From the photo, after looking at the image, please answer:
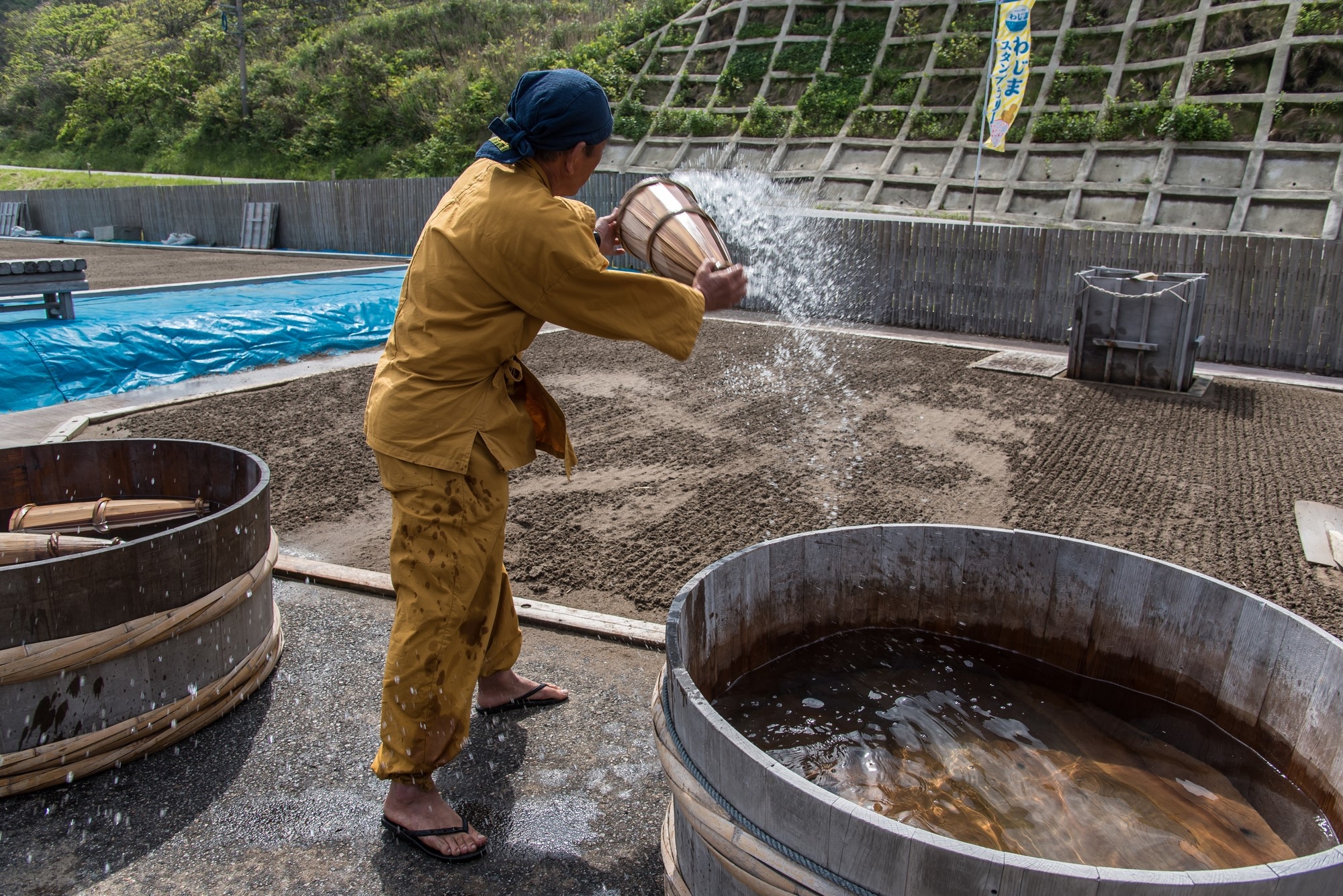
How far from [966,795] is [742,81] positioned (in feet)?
79.8

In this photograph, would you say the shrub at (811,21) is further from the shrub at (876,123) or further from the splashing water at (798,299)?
the splashing water at (798,299)

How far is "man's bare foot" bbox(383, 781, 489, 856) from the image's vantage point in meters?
2.18

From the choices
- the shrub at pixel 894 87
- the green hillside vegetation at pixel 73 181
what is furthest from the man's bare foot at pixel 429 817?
the green hillside vegetation at pixel 73 181

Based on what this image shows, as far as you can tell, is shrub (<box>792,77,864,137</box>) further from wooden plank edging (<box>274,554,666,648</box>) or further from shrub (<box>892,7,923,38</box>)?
wooden plank edging (<box>274,554,666,648</box>)

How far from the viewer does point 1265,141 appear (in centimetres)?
1691

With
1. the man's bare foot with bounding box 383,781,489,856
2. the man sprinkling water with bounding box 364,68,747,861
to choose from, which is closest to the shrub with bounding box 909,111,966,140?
the man sprinkling water with bounding box 364,68,747,861

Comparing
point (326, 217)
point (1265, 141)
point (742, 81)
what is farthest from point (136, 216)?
point (1265, 141)

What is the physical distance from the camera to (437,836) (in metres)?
2.19

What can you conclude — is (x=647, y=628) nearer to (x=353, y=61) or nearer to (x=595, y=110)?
(x=595, y=110)

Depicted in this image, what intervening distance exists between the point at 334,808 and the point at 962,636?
1.92 meters

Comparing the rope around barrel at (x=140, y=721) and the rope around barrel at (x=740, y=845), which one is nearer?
the rope around barrel at (x=740, y=845)

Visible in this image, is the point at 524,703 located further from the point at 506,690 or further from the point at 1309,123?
the point at 1309,123

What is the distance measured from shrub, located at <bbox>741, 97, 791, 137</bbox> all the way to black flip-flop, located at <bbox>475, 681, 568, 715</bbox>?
21273 mm

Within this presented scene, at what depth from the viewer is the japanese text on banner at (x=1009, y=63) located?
43.2 ft
